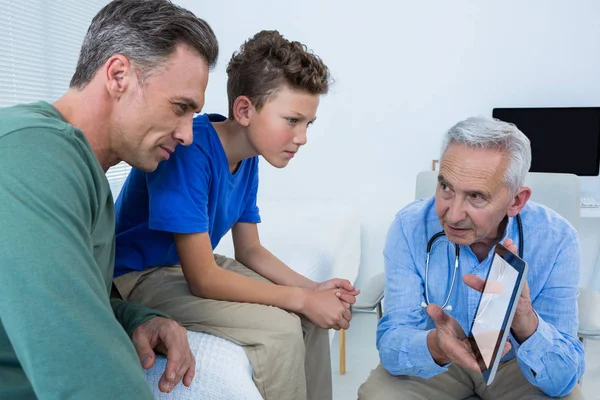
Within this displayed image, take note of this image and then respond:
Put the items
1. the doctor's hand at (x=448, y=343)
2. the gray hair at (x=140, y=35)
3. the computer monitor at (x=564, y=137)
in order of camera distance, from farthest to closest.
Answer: the computer monitor at (x=564, y=137)
the doctor's hand at (x=448, y=343)
the gray hair at (x=140, y=35)

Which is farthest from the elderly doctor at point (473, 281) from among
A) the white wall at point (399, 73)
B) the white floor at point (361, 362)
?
the white wall at point (399, 73)

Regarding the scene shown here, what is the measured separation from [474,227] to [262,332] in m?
0.52

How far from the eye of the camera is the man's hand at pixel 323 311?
3.92 ft

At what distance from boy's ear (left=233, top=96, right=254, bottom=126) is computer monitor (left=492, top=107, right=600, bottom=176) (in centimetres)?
198

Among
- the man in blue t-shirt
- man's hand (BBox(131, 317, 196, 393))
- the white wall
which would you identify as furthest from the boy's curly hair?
the white wall

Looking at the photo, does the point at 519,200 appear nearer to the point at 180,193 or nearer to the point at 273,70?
the point at 273,70

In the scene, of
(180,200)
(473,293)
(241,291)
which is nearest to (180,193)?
(180,200)

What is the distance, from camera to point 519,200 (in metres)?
1.23

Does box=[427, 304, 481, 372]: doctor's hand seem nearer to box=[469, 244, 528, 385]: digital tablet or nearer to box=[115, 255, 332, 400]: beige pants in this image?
box=[469, 244, 528, 385]: digital tablet

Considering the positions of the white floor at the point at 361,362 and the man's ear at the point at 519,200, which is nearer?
the man's ear at the point at 519,200

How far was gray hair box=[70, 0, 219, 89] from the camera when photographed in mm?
897

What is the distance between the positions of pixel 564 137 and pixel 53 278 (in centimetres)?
271

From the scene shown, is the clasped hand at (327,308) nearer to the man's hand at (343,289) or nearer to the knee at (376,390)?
the man's hand at (343,289)

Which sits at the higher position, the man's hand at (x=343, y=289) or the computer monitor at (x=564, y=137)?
the computer monitor at (x=564, y=137)
